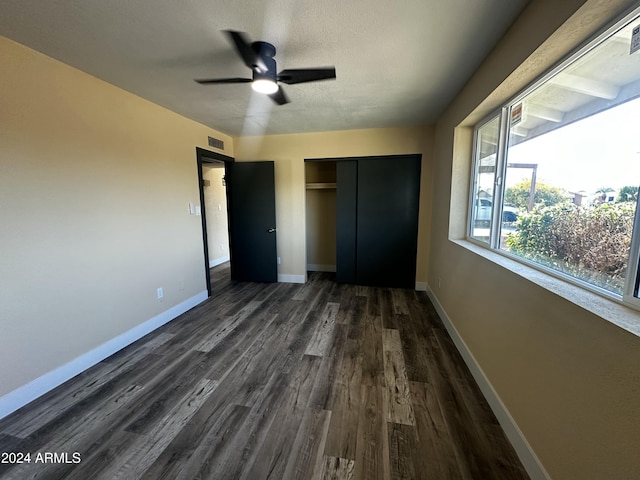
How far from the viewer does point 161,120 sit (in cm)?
283

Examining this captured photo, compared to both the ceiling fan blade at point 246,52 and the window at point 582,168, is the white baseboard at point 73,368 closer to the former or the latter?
the ceiling fan blade at point 246,52

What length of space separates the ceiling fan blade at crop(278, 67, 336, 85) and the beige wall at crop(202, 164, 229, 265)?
4079mm

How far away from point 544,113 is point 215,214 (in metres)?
5.72

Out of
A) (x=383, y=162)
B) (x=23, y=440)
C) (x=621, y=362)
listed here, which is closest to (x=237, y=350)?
(x=23, y=440)

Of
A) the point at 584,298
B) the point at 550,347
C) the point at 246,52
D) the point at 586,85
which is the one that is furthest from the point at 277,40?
the point at 550,347

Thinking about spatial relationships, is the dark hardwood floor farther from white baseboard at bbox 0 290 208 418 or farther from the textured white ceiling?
the textured white ceiling

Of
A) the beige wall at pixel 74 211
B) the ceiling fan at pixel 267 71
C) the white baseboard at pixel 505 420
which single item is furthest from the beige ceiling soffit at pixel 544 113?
the beige wall at pixel 74 211

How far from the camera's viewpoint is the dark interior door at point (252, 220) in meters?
4.12

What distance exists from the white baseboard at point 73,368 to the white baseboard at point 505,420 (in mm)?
3163

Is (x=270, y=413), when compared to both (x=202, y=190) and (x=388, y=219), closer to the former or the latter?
(x=202, y=190)

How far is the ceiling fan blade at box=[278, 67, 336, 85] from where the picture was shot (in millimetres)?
1709

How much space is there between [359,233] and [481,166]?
76.6 inches

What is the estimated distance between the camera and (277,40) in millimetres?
1700

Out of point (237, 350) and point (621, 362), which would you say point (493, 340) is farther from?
point (237, 350)
